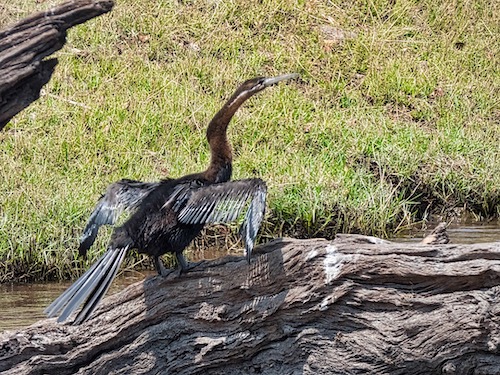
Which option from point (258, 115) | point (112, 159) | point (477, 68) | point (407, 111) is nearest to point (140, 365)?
point (112, 159)

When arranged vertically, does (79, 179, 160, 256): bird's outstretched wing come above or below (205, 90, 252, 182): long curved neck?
below

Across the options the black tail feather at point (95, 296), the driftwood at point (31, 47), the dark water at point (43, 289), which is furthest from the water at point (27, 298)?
the driftwood at point (31, 47)

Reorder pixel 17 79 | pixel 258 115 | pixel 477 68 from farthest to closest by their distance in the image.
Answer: pixel 477 68
pixel 258 115
pixel 17 79

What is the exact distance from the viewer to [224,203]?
197 inches

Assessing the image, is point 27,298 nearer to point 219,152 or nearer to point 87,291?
point 219,152

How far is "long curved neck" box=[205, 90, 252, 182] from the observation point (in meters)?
5.52

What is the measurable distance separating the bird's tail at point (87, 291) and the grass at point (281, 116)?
2.89m

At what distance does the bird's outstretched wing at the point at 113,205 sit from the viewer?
520 cm

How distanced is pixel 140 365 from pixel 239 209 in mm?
850

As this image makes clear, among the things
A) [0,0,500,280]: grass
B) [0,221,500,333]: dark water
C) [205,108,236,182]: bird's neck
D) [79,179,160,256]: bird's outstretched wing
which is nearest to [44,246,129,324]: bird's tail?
[79,179,160,256]: bird's outstretched wing

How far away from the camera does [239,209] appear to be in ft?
16.3

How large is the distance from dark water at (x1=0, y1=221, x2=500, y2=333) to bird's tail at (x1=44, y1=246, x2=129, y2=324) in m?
2.05

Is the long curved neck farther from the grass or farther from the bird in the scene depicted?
the grass

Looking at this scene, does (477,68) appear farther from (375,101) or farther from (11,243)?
(11,243)
